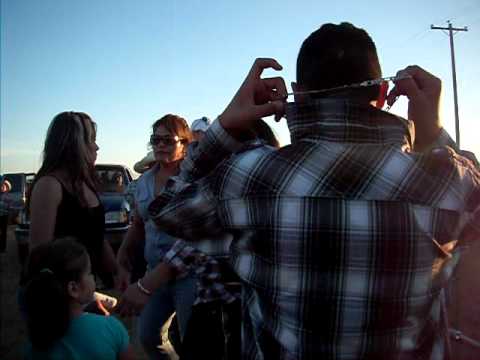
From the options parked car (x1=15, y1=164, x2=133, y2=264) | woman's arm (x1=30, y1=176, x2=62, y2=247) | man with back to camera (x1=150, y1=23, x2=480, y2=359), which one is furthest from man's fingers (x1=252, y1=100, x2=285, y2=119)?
parked car (x1=15, y1=164, x2=133, y2=264)

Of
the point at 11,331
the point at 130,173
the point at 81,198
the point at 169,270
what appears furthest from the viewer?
the point at 130,173

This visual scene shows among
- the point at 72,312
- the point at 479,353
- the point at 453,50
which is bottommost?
the point at 479,353

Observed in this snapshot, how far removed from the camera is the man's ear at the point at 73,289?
1.91 metres

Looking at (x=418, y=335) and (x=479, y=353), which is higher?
(x=418, y=335)

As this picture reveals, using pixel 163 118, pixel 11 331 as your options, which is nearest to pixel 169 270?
pixel 163 118

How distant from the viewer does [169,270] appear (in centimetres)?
180

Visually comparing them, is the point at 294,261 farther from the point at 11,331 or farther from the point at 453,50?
the point at 453,50

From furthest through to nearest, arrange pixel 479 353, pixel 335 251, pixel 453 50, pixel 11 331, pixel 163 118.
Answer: pixel 453 50 → pixel 11 331 → pixel 479 353 → pixel 163 118 → pixel 335 251

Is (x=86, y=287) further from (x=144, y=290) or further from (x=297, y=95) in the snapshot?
(x=297, y=95)

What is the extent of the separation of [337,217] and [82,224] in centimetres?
169

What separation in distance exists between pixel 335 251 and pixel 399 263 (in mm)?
166

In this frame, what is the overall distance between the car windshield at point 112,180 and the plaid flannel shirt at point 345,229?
7779mm

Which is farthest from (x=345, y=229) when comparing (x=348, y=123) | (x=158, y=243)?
(x=158, y=243)

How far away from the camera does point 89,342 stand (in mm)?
1831
